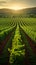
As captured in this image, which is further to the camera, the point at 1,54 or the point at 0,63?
the point at 1,54

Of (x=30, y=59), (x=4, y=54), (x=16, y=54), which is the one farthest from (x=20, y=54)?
(x=4, y=54)

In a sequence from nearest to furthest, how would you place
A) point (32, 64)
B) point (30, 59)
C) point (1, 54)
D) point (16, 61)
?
point (16, 61)
point (32, 64)
point (30, 59)
point (1, 54)

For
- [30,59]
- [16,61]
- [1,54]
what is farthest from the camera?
[1,54]

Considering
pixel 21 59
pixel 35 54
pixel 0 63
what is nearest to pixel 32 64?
pixel 21 59

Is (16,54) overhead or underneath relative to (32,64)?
overhead

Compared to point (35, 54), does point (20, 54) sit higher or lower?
higher

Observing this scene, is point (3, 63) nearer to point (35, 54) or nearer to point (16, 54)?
point (16, 54)

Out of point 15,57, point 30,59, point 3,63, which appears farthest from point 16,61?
point 30,59

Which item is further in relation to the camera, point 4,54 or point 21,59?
point 4,54

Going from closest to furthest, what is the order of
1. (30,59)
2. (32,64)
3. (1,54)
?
(32,64), (30,59), (1,54)

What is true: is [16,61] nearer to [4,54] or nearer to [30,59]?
[30,59]
